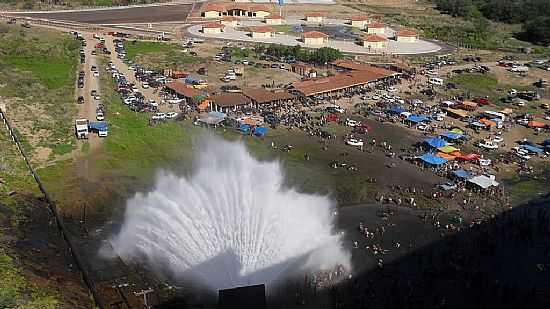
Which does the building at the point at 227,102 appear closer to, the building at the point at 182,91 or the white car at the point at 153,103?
the building at the point at 182,91

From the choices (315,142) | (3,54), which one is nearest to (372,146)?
(315,142)

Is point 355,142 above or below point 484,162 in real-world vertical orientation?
above

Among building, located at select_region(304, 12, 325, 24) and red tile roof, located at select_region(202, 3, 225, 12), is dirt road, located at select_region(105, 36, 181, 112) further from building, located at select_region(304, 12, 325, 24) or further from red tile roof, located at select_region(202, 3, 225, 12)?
building, located at select_region(304, 12, 325, 24)

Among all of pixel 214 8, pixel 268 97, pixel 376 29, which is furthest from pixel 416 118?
pixel 214 8

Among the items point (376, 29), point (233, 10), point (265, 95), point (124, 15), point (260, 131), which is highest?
point (233, 10)

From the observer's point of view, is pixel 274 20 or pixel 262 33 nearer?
pixel 262 33

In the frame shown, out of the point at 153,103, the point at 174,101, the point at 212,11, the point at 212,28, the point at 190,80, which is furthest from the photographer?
the point at 212,11

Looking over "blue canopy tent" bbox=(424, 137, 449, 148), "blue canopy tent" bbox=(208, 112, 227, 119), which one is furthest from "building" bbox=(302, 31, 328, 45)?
"blue canopy tent" bbox=(424, 137, 449, 148)

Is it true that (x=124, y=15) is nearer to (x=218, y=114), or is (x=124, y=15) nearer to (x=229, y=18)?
(x=229, y=18)
